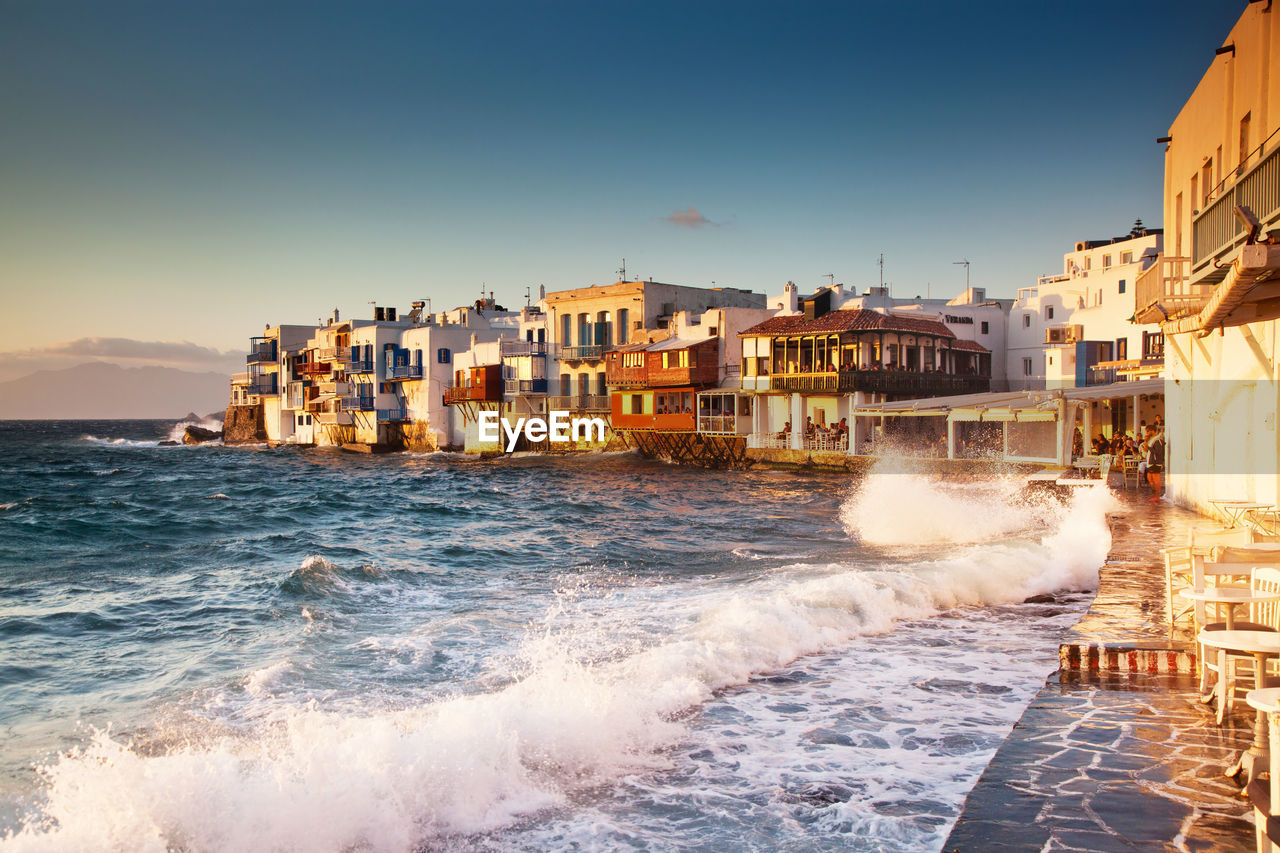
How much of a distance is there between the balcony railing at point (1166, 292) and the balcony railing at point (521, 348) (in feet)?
148

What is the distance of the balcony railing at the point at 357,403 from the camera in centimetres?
6588

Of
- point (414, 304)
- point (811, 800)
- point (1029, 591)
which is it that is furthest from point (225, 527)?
point (414, 304)

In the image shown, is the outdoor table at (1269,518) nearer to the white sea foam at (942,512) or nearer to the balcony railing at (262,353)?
the white sea foam at (942,512)

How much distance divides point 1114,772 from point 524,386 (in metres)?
54.8

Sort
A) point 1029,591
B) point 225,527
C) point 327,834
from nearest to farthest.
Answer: point 327,834 → point 1029,591 → point 225,527

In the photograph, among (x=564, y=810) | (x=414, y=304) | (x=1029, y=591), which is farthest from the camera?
(x=414, y=304)

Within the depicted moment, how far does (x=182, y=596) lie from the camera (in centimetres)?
1510

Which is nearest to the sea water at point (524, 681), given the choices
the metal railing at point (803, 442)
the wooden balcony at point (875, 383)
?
the metal railing at point (803, 442)

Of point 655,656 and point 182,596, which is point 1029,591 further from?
point 182,596

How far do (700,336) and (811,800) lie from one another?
45.6 m

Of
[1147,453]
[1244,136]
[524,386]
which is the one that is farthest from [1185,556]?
[524,386]

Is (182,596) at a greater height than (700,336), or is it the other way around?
(700,336)

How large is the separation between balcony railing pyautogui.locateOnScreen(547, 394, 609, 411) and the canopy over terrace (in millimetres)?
19855

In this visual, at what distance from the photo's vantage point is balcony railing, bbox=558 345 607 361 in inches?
2266
